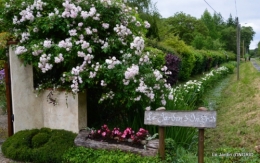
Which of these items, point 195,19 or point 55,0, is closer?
point 55,0

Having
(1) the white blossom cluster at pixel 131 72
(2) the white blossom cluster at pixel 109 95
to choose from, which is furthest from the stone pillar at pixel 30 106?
(1) the white blossom cluster at pixel 131 72

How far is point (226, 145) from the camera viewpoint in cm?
492

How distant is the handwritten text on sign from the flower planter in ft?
1.11

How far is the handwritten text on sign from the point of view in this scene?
326 centimetres

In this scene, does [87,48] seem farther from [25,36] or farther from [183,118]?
[183,118]

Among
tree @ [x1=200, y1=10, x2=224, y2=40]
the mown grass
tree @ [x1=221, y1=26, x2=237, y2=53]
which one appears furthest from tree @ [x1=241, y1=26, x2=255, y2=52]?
the mown grass

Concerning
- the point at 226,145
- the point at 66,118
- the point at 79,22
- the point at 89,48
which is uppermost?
the point at 79,22

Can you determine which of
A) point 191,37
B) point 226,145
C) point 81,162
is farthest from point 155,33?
point 191,37

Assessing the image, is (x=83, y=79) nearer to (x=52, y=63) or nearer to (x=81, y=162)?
(x=52, y=63)

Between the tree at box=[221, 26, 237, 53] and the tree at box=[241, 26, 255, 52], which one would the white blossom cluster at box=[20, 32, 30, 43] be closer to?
the tree at box=[221, 26, 237, 53]

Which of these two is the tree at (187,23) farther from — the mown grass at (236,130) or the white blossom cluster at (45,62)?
the white blossom cluster at (45,62)

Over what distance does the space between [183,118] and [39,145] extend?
2.25 m

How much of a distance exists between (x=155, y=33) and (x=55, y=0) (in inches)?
520

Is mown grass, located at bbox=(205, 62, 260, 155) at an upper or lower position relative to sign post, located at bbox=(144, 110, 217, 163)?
lower
